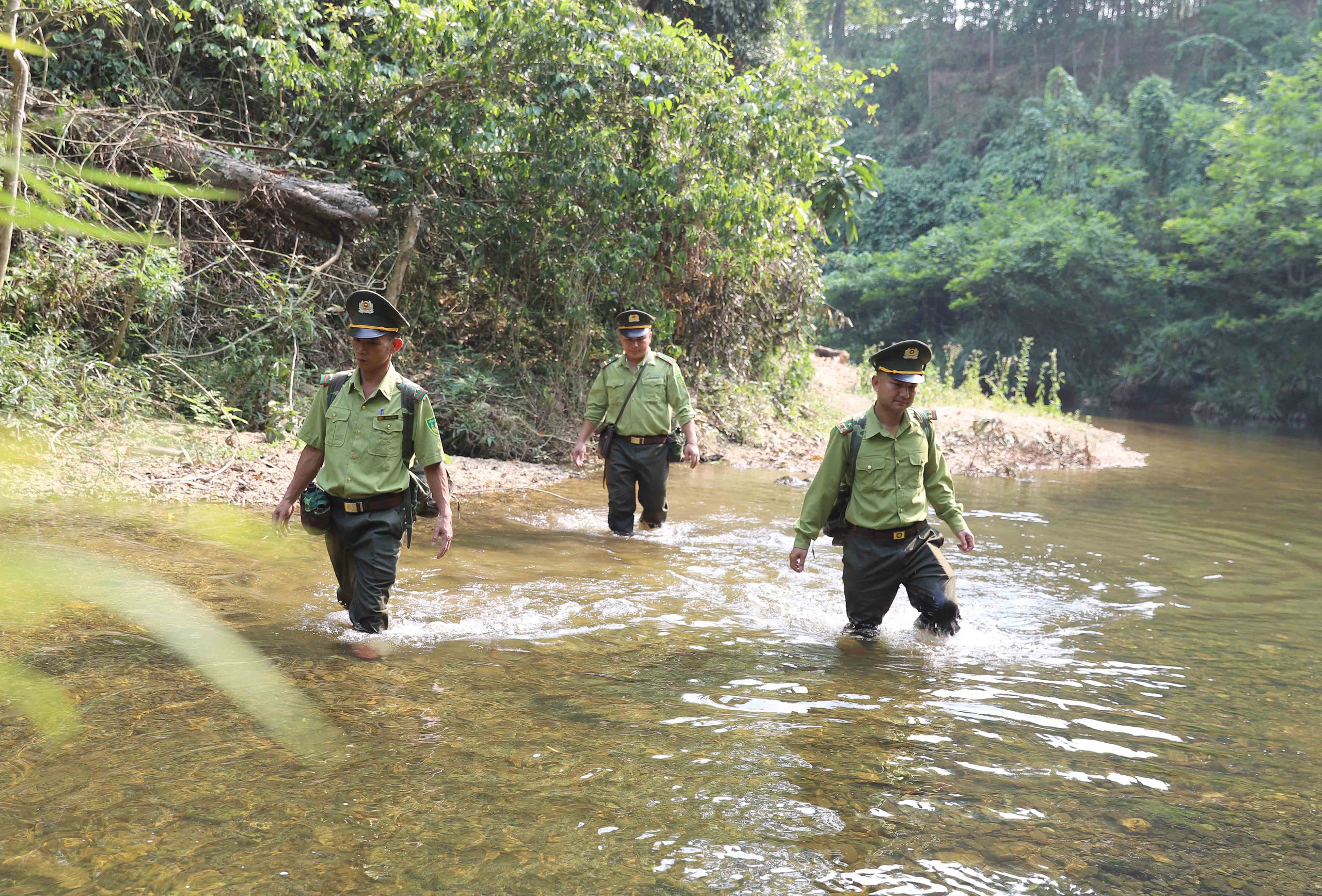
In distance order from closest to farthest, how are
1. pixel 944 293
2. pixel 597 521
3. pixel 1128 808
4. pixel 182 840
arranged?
pixel 182 840 → pixel 1128 808 → pixel 597 521 → pixel 944 293

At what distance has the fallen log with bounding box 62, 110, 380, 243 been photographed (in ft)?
32.9

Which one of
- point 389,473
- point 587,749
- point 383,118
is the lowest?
point 587,749

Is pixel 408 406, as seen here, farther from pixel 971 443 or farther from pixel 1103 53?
pixel 1103 53

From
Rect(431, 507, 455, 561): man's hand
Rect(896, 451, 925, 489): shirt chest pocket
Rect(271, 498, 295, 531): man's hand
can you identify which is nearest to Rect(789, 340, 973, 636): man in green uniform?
Rect(896, 451, 925, 489): shirt chest pocket

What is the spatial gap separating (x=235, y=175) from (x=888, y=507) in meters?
8.27

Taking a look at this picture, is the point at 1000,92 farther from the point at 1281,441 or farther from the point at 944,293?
the point at 1281,441

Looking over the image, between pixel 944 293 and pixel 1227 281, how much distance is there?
9.11 m

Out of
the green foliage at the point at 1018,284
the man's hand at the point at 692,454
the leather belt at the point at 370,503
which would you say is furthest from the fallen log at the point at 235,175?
the green foliage at the point at 1018,284

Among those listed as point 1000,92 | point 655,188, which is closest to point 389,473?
point 655,188

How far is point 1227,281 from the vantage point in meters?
29.2

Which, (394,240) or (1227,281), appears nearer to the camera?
(394,240)

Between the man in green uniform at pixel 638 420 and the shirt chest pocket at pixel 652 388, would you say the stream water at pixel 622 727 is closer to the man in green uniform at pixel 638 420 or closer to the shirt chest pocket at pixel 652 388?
the man in green uniform at pixel 638 420

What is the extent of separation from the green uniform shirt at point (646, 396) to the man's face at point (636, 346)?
0.06 metres

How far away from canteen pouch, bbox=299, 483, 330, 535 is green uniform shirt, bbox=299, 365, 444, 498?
5 cm
